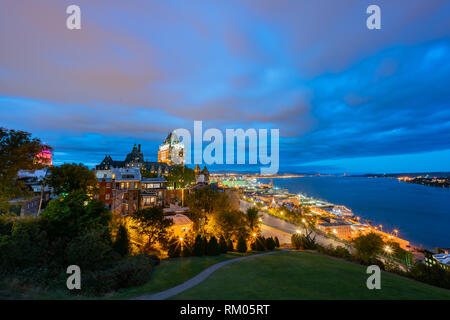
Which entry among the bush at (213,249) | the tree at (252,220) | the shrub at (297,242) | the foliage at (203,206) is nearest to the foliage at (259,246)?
the tree at (252,220)

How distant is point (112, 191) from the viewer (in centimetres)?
3884

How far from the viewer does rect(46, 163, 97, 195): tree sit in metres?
26.9

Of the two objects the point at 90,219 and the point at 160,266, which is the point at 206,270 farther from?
the point at 90,219

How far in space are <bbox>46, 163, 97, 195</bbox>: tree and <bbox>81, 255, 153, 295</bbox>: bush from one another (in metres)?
18.5

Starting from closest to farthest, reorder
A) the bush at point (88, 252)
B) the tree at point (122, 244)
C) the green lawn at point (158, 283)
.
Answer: the green lawn at point (158, 283)
the bush at point (88, 252)
the tree at point (122, 244)

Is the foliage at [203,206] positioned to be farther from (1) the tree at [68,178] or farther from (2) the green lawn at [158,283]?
(1) the tree at [68,178]

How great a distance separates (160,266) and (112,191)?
2750 cm

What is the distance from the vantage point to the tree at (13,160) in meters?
13.2

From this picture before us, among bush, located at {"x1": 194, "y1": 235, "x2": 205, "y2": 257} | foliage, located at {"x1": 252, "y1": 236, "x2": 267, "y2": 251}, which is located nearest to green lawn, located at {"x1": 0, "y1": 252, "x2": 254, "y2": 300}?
bush, located at {"x1": 194, "y1": 235, "x2": 205, "y2": 257}

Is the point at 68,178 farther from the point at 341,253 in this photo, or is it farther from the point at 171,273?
the point at 341,253

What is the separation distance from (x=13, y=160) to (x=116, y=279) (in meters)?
11.5

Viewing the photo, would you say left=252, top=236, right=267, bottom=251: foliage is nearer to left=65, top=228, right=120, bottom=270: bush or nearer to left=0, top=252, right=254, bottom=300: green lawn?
left=0, top=252, right=254, bottom=300: green lawn

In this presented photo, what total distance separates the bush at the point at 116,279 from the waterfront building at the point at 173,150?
5755 inches
